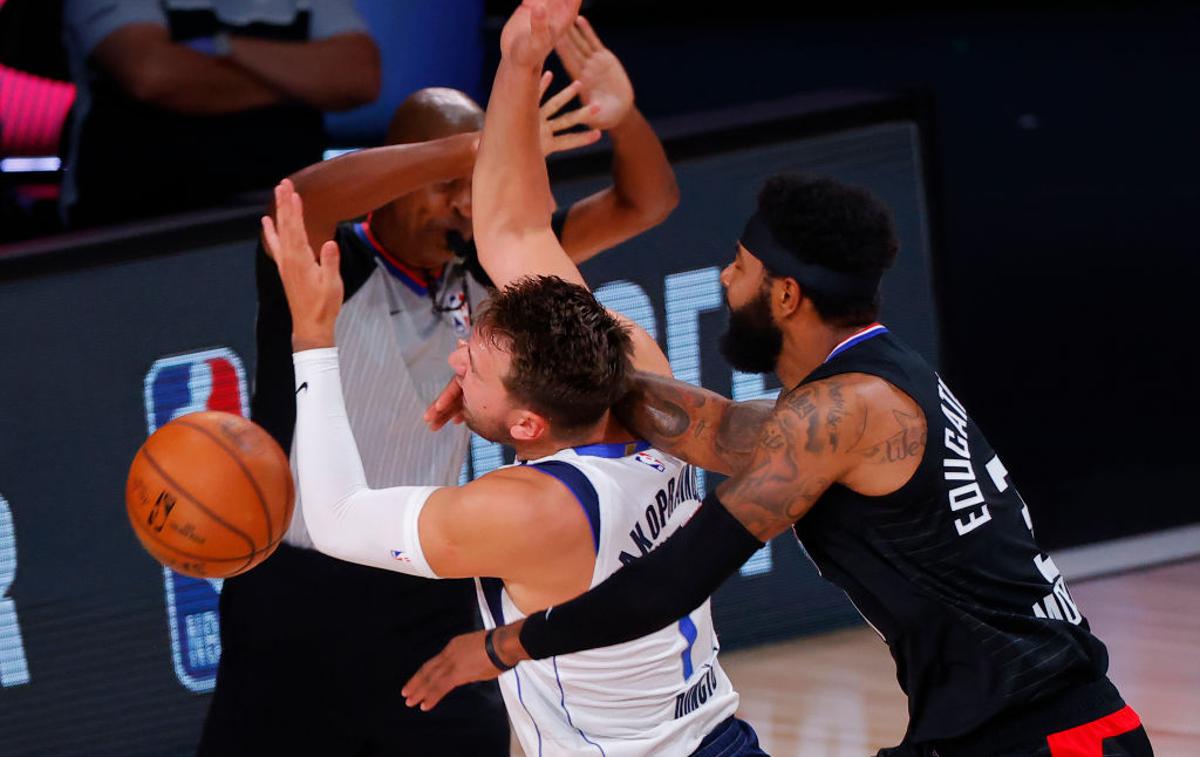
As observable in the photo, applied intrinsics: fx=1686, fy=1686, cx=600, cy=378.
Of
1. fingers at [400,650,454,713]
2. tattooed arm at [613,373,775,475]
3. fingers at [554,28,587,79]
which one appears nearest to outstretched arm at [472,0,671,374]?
tattooed arm at [613,373,775,475]

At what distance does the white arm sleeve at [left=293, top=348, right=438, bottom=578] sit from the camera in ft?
9.89

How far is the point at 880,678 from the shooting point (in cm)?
575

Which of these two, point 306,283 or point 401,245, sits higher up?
point 306,283

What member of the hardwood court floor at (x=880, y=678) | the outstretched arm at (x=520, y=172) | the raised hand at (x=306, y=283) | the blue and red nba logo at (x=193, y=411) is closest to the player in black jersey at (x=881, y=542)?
the outstretched arm at (x=520, y=172)

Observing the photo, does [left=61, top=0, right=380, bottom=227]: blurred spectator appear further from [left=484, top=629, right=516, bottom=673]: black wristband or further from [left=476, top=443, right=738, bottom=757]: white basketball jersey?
[left=484, top=629, right=516, bottom=673]: black wristband

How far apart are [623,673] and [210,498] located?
89cm

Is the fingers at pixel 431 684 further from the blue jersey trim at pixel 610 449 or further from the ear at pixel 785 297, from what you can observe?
the ear at pixel 785 297

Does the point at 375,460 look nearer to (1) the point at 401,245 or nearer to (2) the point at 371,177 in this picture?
(1) the point at 401,245

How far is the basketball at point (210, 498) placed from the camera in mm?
3303

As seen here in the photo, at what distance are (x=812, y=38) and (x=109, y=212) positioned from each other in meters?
3.49

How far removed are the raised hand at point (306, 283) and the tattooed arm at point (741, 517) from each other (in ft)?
2.11

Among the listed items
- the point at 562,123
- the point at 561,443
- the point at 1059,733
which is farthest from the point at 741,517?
the point at 562,123

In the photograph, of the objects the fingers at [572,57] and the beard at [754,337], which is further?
the fingers at [572,57]

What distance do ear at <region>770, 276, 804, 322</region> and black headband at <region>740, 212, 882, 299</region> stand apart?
0.5 inches
